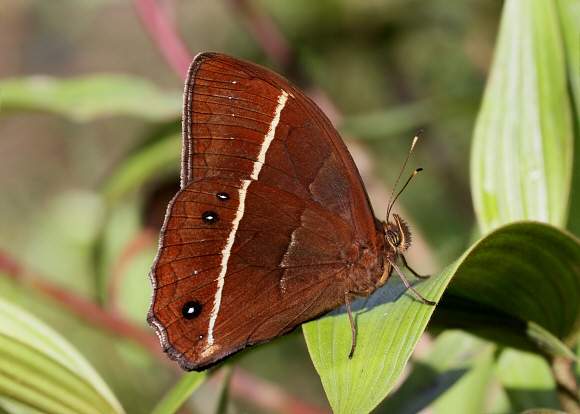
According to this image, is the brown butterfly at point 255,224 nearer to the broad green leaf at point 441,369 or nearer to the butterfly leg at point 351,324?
the butterfly leg at point 351,324

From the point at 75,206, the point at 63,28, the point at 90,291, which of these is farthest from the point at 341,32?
the point at 63,28

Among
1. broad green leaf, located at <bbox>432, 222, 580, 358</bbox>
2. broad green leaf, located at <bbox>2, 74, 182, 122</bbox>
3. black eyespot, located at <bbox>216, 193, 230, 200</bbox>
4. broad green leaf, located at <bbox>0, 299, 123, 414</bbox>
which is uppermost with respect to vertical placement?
broad green leaf, located at <bbox>432, 222, 580, 358</bbox>

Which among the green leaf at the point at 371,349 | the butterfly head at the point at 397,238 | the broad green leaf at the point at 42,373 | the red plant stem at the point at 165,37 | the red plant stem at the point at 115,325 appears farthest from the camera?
the red plant stem at the point at 165,37

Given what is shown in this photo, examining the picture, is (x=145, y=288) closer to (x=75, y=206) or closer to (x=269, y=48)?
(x=75, y=206)

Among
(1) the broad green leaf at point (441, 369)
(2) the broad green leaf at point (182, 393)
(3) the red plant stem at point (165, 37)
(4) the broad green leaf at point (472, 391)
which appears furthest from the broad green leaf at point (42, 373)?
(3) the red plant stem at point (165, 37)

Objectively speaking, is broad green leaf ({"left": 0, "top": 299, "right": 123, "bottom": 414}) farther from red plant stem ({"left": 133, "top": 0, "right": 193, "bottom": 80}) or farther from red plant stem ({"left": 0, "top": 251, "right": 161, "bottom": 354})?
red plant stem ({"left": 133, "top": 0, "right": 193, "bottom": 80})

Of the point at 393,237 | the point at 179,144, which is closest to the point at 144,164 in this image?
the point at 179,144

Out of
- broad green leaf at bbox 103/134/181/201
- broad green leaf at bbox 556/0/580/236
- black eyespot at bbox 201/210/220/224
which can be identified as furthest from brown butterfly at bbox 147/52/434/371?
broad green leaf at bbox 103/134/181/201

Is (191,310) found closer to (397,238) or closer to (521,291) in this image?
(397,238)
